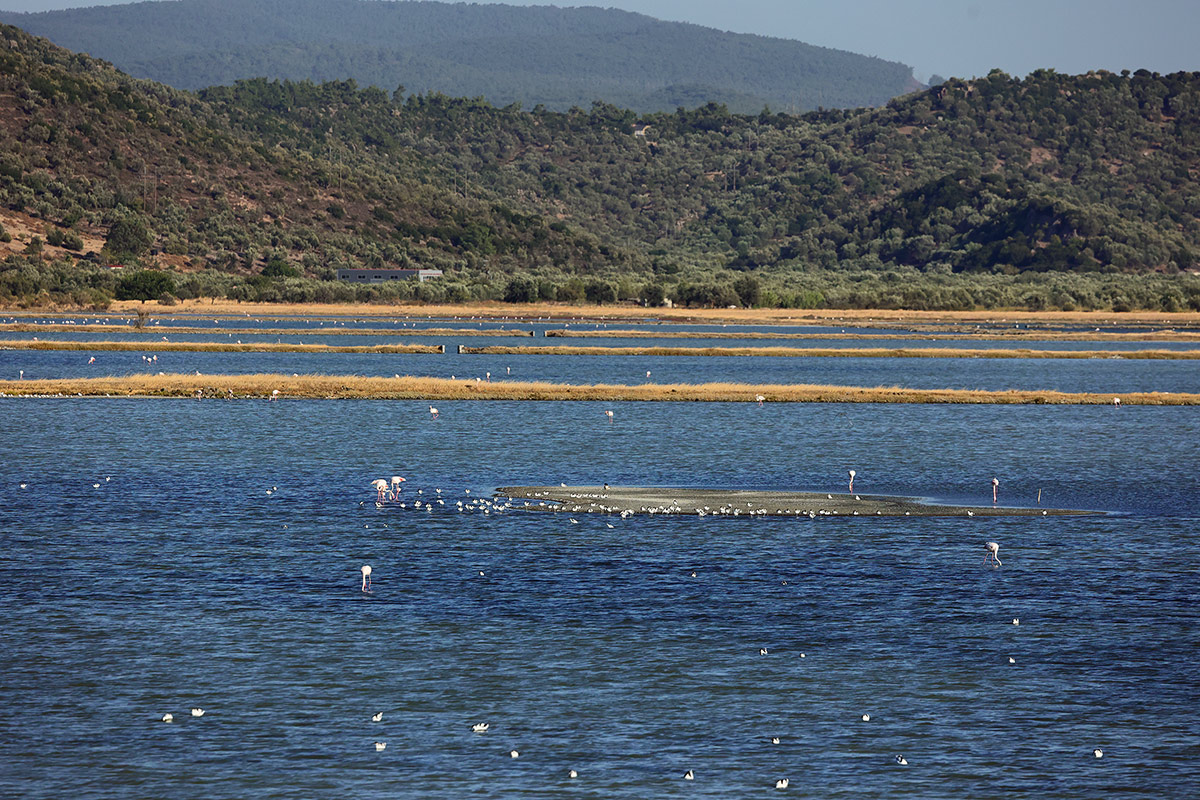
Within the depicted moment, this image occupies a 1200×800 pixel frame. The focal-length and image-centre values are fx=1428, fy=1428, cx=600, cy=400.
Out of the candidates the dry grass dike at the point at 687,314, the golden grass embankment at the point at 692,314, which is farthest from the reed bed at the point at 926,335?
the golden grass embankment at the point at 692,314

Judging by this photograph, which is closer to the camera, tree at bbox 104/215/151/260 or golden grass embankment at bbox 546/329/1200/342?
golden grass embankment at bbox 546/329/1200/342

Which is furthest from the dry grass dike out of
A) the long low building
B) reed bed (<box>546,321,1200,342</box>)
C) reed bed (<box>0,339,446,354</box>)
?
reed bed (<box>0,339,446,354</box>)

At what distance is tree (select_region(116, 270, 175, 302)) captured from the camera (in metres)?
145

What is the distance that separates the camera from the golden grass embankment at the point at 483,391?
6097cm

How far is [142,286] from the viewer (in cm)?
14488

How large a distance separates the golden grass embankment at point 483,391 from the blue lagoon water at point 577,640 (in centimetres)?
1853

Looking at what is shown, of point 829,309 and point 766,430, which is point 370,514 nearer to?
point 766,430

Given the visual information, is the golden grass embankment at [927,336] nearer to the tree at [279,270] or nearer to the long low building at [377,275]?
the tree at [279,270]

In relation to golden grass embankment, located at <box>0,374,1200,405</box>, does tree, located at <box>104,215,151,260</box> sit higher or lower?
higher

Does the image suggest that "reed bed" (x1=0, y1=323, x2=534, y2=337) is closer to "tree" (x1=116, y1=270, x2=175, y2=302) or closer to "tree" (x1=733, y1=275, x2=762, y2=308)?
"tree" (x1=116, y1=270, x2=175, y2=302)

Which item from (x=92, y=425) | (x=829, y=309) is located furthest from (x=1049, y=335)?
(x=92, y=425)

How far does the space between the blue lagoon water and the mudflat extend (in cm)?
118

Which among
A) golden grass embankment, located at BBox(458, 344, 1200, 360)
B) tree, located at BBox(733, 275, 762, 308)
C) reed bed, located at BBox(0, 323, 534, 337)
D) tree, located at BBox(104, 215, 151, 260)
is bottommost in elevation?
reed bed, located at BBox(0, 323, 534, 337)

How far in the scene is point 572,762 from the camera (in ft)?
55.4
